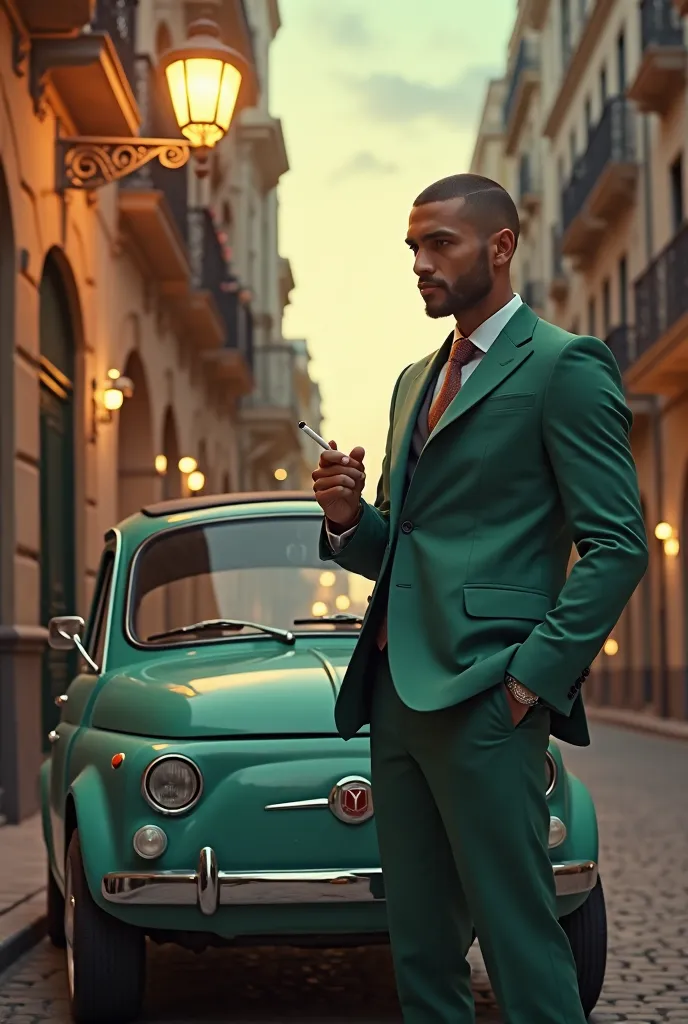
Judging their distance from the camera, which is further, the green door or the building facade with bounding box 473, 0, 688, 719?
the building facade with bounding box 473, 0, 688, 719

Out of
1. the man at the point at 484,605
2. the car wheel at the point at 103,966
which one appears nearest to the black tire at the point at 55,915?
the car wheel at the point at 103,966

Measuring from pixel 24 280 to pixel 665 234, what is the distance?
724 inches

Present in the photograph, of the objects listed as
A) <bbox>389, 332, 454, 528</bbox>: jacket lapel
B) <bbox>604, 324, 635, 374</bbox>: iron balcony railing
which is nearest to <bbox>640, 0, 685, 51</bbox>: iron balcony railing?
<bbox>604, 324, 635, 374</bbox>: iron balcony railing

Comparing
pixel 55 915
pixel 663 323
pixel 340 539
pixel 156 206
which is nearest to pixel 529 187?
pixel 663 323

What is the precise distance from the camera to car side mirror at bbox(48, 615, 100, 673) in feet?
20.7

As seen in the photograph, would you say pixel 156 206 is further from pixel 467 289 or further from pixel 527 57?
pixel 527 57

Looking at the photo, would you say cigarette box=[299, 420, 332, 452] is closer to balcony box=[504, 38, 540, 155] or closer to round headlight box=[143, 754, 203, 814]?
round headlight box=[143, 754, 203, 814]

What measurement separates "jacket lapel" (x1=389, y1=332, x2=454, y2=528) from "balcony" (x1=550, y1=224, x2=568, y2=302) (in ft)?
120

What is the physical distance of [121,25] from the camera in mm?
16609

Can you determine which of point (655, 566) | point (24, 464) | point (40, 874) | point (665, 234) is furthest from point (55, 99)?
point (655, 566)

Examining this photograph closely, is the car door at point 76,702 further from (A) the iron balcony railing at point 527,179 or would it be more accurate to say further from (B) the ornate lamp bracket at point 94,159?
(A) the iron balcony railing at point 527,179

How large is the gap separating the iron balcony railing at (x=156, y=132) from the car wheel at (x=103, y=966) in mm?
11009

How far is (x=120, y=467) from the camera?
20547 mm

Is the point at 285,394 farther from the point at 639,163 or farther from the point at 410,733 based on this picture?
the point at 410,733
